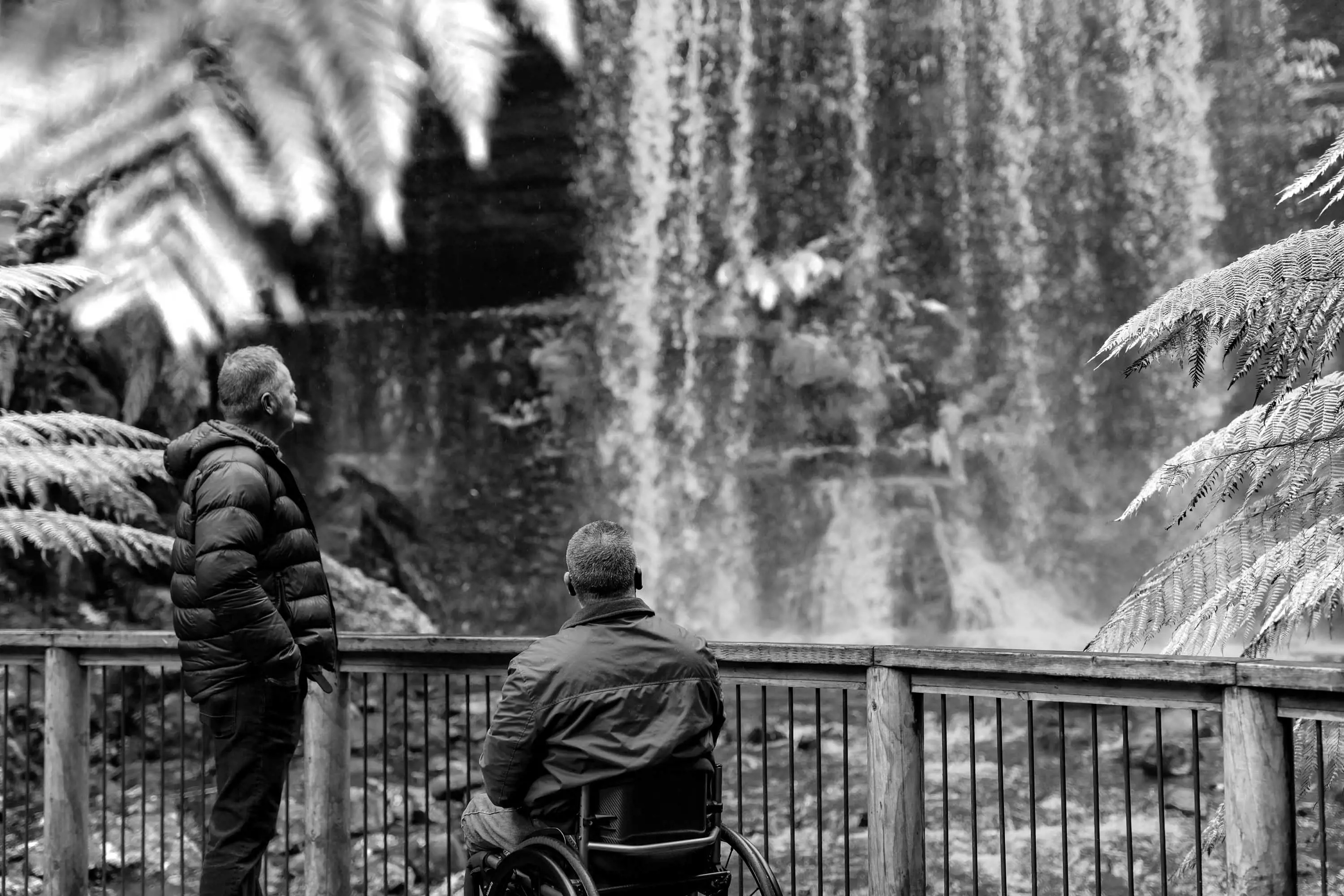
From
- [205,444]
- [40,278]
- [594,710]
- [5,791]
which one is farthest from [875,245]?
[40,278]

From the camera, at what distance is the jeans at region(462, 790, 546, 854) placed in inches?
127

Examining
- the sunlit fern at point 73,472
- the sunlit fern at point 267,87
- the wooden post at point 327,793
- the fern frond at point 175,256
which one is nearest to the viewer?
the sunlit fern at point 267,87

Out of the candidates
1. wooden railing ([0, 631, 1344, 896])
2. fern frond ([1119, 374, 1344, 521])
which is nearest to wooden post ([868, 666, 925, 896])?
wooden railing ([0, 631, 1344, 896])

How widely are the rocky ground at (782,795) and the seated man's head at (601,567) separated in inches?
75.8

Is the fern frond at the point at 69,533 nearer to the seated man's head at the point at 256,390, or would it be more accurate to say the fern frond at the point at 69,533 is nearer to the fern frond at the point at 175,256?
the seated man's head at the point at 256,390

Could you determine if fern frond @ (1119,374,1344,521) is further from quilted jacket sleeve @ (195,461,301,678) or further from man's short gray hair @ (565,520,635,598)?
quilted jacket sleeve @ (195,461,301,678)

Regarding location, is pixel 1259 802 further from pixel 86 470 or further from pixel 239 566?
pixel 86 470

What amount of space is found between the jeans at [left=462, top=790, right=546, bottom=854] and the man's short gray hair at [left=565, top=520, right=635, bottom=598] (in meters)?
0.62

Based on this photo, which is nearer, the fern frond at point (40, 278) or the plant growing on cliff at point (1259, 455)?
the fern frond at point (40, 278)

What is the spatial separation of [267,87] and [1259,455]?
12.1 feet

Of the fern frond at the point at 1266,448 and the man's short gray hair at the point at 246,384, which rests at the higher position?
the man's short gray hair at the point at 246,384

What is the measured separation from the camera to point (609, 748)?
2.95 m

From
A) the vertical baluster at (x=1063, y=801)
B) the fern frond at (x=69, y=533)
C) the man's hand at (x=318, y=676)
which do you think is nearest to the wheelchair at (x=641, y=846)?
the vertical baluster at (x=1063, y=801)

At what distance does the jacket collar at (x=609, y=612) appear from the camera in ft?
10.1
